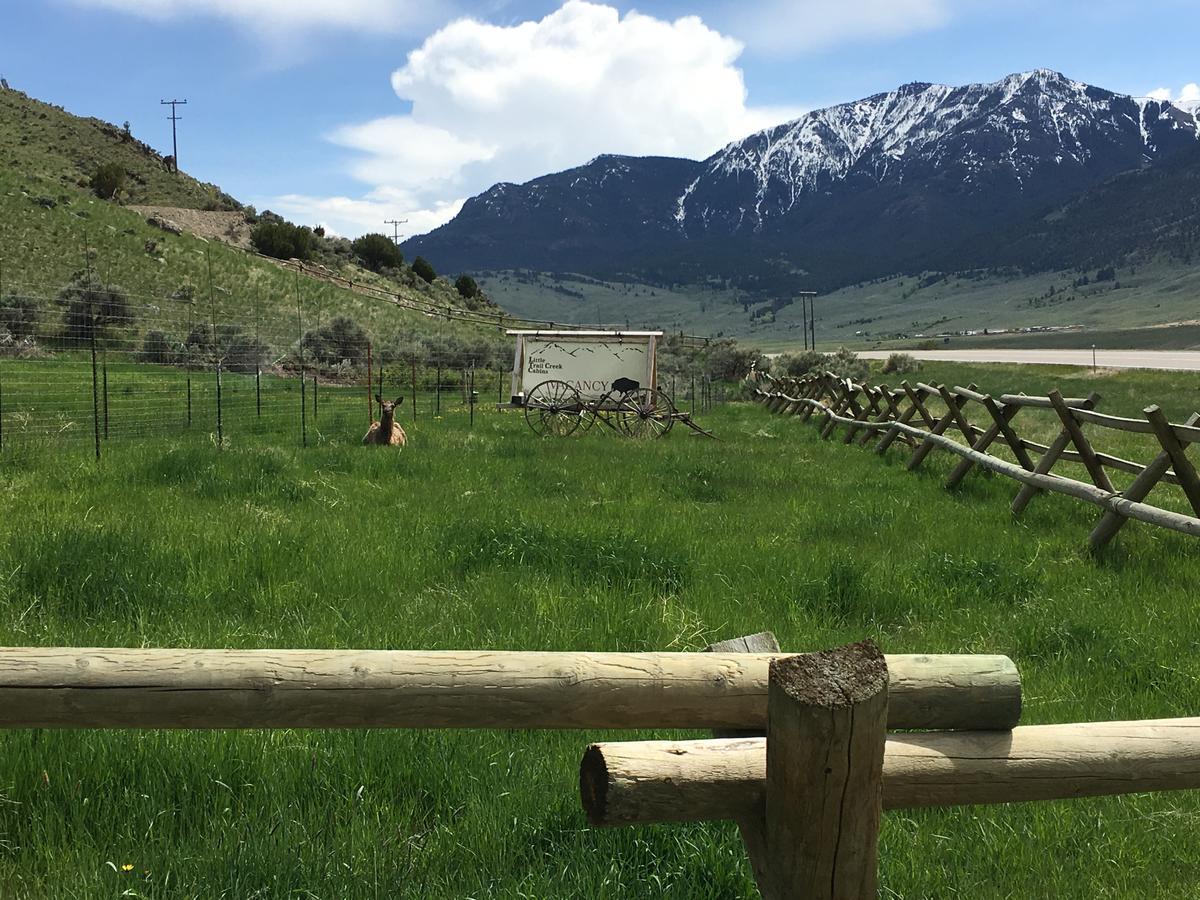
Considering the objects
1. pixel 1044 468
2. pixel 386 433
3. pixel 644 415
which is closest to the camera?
pixel 1044 468

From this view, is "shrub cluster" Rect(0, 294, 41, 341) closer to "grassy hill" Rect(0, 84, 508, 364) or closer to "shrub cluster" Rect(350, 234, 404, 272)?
"grassy hill" Rect(0, 84, 508, 364)

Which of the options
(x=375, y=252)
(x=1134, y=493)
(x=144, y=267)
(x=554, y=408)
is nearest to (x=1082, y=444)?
(x=1134, y=493)

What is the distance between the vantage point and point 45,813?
10.2ft

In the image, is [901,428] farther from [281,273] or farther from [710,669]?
[281,273]

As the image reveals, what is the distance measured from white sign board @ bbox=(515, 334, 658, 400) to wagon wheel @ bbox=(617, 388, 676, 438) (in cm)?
154

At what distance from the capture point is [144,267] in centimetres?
4119

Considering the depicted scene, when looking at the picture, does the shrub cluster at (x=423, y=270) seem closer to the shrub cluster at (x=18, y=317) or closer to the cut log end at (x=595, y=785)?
the shrub cluster at (x=18, y=317)

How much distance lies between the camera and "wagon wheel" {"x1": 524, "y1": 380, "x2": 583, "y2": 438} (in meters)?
19.3

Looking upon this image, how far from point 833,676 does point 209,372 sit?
90.8 ft

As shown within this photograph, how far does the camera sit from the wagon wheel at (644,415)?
19000mm

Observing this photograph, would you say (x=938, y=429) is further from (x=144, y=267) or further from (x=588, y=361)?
(x=144, y=267)

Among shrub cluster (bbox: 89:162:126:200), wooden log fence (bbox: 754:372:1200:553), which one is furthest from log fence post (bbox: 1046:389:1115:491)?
shrub cluster (bbox: 89:162:126:200)

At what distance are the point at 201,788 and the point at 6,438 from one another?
34.5 feet

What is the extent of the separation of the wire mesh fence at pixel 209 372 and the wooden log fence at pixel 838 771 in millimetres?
10017
